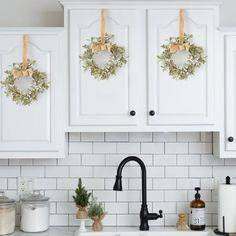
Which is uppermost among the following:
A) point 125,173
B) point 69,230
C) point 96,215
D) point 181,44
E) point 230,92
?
point 181,44

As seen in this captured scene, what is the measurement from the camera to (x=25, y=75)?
2898 millimetres

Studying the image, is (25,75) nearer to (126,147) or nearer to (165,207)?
(126,147)

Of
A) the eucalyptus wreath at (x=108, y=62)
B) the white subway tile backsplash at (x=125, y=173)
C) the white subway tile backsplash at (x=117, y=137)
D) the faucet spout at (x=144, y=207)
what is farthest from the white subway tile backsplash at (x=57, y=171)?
the eucalyptus wreath at (x=108, y=62)

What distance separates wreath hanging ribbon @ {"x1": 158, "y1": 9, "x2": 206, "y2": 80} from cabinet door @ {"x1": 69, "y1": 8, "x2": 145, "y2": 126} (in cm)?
14

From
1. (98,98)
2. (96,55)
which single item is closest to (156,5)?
(96,55)

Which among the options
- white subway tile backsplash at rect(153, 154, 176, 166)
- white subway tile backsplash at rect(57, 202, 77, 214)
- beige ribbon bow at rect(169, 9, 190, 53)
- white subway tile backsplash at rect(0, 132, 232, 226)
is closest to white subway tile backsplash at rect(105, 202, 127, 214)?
white subway tile backsplash at rect(0, 132, 232, 226)

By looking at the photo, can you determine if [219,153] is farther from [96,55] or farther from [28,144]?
[28,144]

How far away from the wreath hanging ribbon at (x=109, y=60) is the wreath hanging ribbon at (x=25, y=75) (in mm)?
275

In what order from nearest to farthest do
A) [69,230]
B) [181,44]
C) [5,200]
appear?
[181,44] < [5,200] < [69,230]

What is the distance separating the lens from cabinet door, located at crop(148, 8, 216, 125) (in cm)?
290

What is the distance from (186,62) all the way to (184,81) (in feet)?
0.37

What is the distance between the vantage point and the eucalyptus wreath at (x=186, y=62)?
114 inches

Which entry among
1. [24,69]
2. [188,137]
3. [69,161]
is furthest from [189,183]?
[24,69]

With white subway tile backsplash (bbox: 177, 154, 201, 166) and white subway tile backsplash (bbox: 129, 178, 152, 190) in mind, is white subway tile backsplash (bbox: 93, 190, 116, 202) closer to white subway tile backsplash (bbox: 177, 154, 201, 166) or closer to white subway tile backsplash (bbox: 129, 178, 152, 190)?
white subway tile backsplash (bbox: 129, 178, 152, 190)
